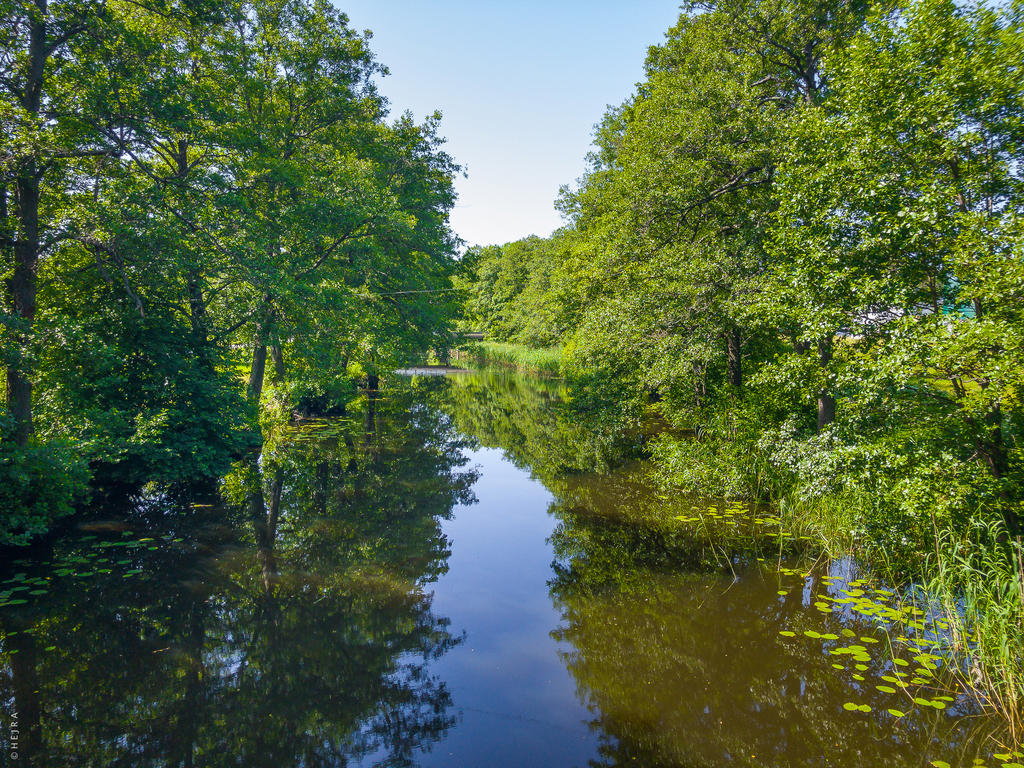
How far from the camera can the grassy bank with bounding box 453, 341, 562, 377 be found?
146ft

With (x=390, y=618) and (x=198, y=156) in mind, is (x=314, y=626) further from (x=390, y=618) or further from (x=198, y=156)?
(x=198, y=156)

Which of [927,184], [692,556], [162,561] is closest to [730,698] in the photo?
[692,556]

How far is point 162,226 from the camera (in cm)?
1069

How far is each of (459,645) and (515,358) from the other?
49706 mm

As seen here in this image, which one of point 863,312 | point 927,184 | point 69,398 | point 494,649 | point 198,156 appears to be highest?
point 198,156

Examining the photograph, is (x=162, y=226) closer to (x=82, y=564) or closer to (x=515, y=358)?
(x=82, y=564)

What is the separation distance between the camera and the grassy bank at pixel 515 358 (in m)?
44.6

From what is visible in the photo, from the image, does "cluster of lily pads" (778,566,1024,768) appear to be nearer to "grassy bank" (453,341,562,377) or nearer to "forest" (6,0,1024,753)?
"forest" (6,0,1024,753)

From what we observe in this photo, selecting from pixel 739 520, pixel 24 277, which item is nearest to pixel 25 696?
pixel 24 277

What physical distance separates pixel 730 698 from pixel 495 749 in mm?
2475

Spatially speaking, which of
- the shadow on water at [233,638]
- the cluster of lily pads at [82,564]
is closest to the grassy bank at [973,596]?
the shadow on water at [233,638]

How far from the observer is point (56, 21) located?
9414 millimetres

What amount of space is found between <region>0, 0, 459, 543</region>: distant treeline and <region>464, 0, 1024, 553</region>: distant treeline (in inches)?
385

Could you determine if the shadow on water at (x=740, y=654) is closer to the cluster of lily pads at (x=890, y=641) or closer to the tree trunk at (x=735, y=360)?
the cluster of lily pads at (x=890, y=641)
